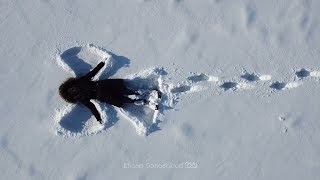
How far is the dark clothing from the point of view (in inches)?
149

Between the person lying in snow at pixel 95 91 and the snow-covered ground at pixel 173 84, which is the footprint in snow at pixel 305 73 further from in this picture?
the person lying in snow at pixel 95 91

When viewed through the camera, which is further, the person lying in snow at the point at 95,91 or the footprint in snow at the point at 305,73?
the footprint in snow at the point at 305,73

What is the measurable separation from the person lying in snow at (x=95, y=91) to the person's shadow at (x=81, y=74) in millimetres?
65

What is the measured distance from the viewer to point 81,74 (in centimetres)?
389

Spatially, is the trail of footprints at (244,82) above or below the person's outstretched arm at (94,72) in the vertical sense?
below

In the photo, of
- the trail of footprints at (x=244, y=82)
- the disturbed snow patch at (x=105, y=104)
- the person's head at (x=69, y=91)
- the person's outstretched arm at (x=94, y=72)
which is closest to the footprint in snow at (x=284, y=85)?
the trail of footprints at (x=244, y=82)

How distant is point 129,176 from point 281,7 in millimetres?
2058

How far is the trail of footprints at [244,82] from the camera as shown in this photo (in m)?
3.88

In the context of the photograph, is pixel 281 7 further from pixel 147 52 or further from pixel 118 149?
pixel 118 149

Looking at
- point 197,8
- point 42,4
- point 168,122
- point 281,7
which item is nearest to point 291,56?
point 281,7

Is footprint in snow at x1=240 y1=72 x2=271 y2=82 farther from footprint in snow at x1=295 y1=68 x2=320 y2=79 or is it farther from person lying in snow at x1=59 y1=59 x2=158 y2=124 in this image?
person lying in snow at x1=59 y1=59 x2=158 y2=124

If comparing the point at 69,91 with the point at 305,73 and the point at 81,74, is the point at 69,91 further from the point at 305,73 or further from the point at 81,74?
the point at 305,73

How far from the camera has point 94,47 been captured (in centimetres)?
388

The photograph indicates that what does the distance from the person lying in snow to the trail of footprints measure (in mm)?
364
